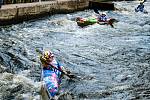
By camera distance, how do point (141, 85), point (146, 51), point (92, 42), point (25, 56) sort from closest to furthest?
point (141, 85) < point (25, 56) < point (146, 51) < point (92, 42)

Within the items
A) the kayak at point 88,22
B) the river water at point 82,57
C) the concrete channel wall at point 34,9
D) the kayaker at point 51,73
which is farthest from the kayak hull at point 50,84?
the kayak at point 88,22

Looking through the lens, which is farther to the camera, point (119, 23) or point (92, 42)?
point (119, 23)

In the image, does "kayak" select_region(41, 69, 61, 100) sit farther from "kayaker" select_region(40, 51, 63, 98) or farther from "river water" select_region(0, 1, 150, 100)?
"river water" select_region(0, 1, 150, 100)

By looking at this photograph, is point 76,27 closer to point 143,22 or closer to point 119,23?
point 119,23

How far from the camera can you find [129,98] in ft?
40.8

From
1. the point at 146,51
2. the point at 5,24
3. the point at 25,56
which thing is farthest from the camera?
the point at 5,24

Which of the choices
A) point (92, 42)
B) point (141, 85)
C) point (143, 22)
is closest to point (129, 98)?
point (141, 85)

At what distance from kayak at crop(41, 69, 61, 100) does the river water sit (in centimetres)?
66

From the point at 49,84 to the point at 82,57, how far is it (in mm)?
6060

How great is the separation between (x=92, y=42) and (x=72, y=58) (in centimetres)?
394

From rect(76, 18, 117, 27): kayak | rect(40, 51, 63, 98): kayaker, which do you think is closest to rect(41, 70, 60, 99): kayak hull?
rect(40, 51, 63, 98): kayaker

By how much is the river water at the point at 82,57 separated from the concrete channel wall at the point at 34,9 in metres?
0.61

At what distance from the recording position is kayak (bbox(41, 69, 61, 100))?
1080cm

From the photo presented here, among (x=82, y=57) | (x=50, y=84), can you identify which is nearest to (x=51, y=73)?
(x=50, y=84)
